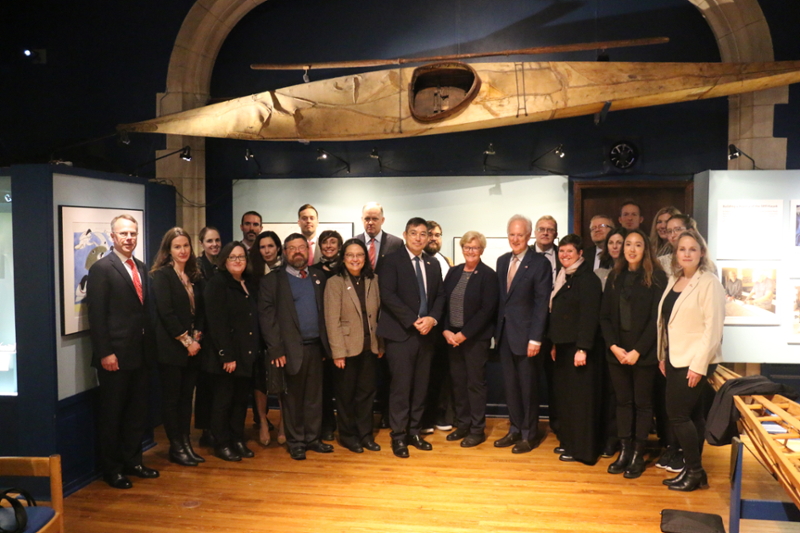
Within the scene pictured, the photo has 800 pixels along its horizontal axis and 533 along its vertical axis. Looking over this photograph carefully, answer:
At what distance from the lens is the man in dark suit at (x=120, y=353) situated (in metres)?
3.73

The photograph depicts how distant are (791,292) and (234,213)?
4853mm

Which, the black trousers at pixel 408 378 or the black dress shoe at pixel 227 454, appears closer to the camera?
the black dress shoe at pixel 227 454

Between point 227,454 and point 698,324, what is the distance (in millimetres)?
3139

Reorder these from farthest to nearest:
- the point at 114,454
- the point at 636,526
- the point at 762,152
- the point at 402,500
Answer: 1. the point at 762,152
2. the point at 114,454
3. the point at 402,500
4. the point at 636,526

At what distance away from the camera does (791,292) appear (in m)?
4.93

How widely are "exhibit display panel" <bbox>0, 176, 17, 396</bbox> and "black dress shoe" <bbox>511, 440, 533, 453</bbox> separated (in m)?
3.32

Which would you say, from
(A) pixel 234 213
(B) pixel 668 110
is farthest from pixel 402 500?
(B) pixel 668 110

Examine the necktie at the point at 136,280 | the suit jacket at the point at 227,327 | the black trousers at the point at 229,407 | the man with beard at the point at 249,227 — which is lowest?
the black trousers at the point at 229,407

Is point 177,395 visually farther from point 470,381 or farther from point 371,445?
point 470,381

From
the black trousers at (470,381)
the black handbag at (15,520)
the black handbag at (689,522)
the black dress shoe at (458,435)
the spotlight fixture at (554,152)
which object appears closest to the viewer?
the black handbag at (15,520)

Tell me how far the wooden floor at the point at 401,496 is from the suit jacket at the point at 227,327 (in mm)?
715

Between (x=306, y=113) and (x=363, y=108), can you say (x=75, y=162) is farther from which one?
(x=363, y=108)

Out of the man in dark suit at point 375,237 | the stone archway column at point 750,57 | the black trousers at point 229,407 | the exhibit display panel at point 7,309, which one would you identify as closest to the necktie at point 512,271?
the man in dark suit at point 375,237

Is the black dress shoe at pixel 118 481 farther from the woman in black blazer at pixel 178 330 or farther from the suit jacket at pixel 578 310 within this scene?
the suit jacket at pixel 578 310
